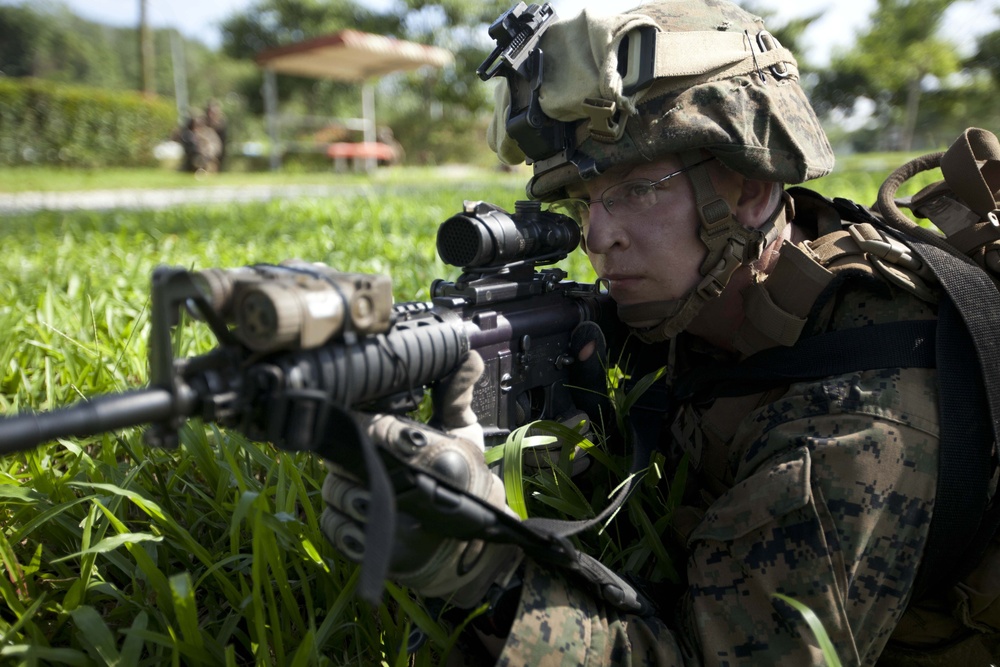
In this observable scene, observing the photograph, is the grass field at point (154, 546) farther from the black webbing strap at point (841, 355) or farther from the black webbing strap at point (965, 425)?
the black webbing strap at point (965, 425)

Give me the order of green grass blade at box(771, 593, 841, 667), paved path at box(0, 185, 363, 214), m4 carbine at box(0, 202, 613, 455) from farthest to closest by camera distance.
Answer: paved path at box(0, 185, 363, 214)
green grass blade at box(771, 593, 841, 667)
m4 carbine at box(0, 202, 613, 455)

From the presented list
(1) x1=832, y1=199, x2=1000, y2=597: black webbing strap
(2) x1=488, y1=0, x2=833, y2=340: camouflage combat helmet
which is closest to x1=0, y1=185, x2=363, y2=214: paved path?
(2) x1=488, y1=0, x2=833, y2=340: camouflage combat helmet

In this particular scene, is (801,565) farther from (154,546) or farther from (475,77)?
(475,77)

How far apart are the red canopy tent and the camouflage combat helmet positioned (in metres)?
22.5

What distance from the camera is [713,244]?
2.16 m

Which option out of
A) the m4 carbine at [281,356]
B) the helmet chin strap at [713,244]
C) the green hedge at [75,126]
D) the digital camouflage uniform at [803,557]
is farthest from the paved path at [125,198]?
the green hedge at [75,126]

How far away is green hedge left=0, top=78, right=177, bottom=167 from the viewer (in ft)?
80.6

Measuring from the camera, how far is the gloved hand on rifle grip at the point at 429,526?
1501mm

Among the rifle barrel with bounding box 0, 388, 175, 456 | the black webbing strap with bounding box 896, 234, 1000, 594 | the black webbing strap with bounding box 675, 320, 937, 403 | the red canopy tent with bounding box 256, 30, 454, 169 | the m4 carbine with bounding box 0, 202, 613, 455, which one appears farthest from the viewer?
the red canopy tent with bounding box 256, 30, 454, 169

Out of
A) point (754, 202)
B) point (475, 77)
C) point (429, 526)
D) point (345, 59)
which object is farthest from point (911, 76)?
point (429, 526)

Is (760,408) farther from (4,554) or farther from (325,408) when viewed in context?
(4,554)

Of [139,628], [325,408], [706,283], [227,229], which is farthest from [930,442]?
[227,229]

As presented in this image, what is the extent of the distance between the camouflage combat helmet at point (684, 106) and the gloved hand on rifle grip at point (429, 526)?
38.6 inches

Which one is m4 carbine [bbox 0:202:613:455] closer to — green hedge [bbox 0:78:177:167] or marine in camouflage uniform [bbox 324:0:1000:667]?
marine in camouflage uniform [bbox 324:0:1000:667]
